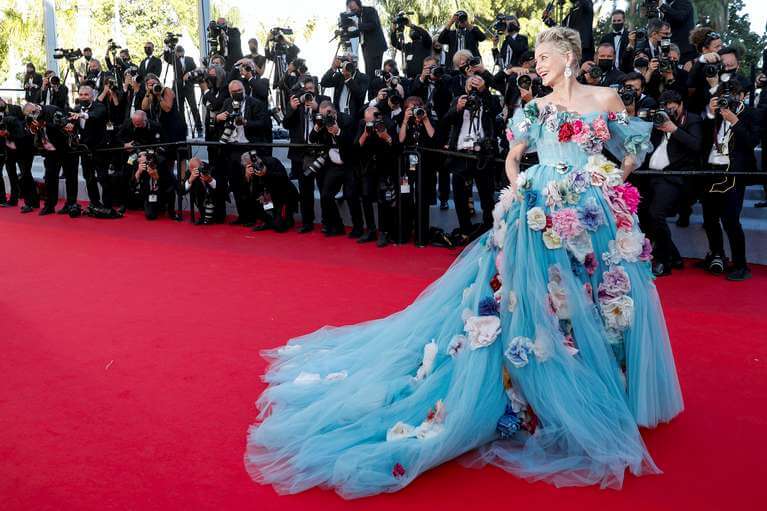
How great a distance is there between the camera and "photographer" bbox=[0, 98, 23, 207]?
9.92 metres

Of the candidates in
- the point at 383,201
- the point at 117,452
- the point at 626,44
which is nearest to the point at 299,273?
the point at 383,201

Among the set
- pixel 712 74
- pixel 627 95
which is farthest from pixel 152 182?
pixel 712 74

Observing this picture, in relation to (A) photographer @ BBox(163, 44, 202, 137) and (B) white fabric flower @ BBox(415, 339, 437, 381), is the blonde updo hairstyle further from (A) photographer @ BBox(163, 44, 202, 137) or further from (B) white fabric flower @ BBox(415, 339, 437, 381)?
(A) photographer @ BBox(163, 44, 202, 137)

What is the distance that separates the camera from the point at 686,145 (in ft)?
18.5

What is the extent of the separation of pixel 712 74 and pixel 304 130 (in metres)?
3.89

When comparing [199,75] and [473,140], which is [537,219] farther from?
[199,75]

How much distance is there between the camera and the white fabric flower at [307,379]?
3238 mm

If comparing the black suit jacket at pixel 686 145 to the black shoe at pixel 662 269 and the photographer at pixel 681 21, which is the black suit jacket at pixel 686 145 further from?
the photographer at pixel 681 21

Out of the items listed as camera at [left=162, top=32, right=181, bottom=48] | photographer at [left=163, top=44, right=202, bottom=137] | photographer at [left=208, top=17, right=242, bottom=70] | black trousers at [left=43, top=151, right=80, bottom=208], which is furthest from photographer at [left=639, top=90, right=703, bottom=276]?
camera at [left=162, top=32, right=181, bottom=48]

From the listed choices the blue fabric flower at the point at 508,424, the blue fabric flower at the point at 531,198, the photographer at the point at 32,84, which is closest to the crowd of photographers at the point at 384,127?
the photographer at the point at 32,84

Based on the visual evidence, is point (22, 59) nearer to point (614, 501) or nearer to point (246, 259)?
point (246, 259)

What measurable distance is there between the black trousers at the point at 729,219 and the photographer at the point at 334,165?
3.10m

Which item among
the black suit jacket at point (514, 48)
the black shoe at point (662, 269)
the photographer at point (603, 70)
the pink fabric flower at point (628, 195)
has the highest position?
the black suit jacket at point (514, 48)

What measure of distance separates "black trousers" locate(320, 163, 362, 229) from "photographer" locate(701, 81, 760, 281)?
10.1 feet
